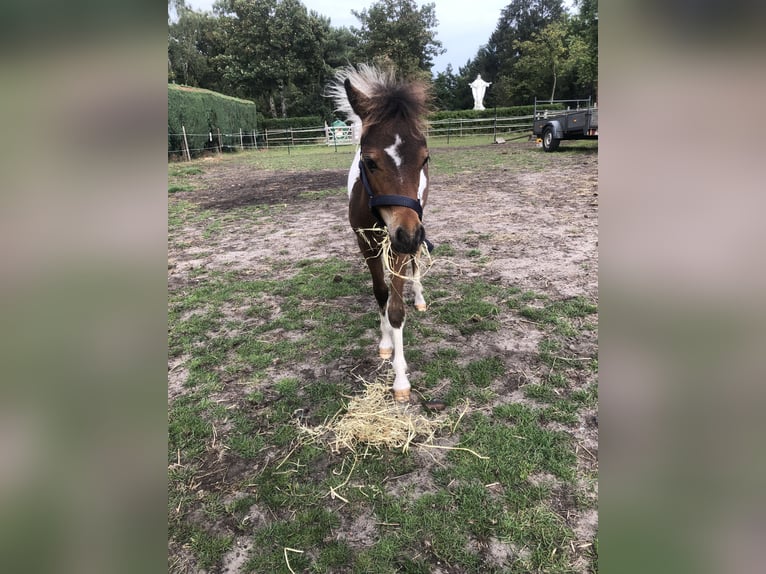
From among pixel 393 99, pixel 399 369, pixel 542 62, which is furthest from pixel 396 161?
pixel 542 62

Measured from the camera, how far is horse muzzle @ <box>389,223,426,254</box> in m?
2.29

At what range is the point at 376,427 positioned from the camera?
258 centimetres

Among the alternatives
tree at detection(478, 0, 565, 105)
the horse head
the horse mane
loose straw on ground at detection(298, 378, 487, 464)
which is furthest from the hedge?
tree at detection(478, 0, 565, 105)

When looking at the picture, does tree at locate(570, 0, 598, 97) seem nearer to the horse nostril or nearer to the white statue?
the horse nostril

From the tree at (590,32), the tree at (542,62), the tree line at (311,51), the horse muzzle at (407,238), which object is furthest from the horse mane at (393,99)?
the tree line at (311,51)

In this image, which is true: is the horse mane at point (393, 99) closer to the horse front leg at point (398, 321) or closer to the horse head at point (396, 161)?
the horse head at point (396, 161)

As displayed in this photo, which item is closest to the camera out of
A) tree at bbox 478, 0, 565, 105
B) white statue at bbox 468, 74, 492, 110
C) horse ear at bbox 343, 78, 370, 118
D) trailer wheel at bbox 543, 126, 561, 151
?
horse ear at bbox 343, 78, 370, 118

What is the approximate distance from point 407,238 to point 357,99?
1168 millimetres

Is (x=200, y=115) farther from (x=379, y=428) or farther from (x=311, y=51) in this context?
(x=311, y=51)

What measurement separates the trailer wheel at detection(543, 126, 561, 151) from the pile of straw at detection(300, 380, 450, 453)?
14.7 meters

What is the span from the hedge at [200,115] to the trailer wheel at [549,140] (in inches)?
606
